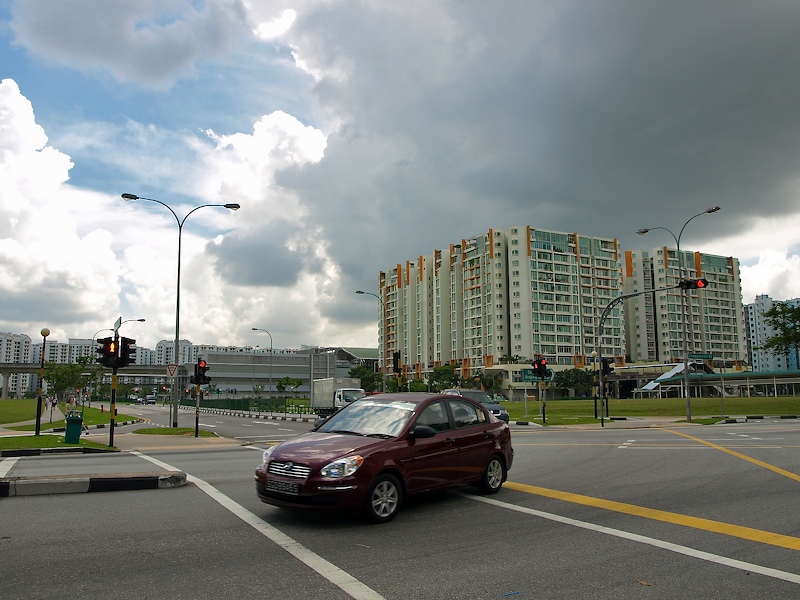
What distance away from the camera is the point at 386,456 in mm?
7645

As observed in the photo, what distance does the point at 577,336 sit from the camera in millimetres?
139125

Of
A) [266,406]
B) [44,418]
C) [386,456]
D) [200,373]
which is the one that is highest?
[200,373]

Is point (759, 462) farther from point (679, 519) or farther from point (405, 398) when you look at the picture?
point (405, 398)

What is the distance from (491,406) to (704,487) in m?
19.8

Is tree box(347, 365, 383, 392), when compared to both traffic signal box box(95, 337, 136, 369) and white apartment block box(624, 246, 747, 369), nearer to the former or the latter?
white apartment block box(624, 246, 747, 369)

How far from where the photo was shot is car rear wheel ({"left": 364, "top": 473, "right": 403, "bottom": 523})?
7.35 metres

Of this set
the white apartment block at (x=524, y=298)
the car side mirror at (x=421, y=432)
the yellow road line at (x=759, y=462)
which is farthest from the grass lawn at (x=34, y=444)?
the white apartment block at (x=524, y=298)

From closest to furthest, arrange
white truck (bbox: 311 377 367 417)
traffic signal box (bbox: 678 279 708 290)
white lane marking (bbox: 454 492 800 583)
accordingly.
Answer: white lane marking (bbox: 454 492 800 583), traffic signal box (bbox: 678 279 708 290), white truck (bbox: 311 377 367 417)

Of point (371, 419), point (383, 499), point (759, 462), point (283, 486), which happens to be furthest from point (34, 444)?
point (759, 462)

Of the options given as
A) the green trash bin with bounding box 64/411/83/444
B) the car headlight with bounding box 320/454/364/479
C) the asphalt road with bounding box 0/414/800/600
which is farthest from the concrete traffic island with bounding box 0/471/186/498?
the green trash bin with bounding box 64/411/83/444

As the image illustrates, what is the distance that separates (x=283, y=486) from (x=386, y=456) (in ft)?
4.10

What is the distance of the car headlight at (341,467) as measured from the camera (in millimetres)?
7133

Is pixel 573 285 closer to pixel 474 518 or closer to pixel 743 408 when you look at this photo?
pixel 743 408

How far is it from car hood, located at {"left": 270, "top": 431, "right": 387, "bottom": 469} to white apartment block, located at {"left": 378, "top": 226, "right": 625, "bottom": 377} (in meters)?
121
